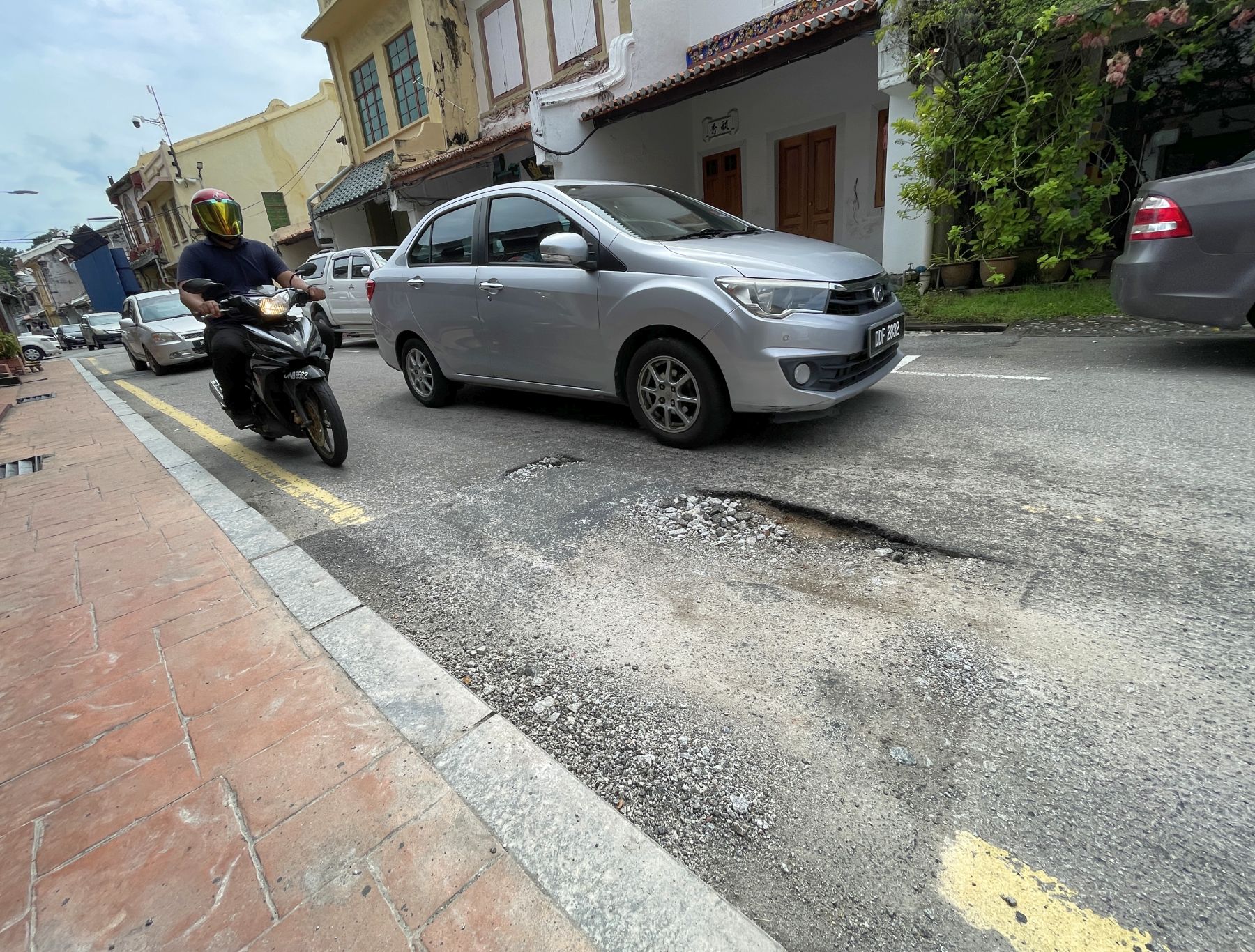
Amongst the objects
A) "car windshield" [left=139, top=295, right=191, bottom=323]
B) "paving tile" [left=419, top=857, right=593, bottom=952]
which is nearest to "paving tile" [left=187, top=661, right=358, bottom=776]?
"paving tile" [left=419, top=857, right=593, bottom=952]

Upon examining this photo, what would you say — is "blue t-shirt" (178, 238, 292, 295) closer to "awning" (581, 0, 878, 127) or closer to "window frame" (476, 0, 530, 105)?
"awning" (581, 0, 878, 127)

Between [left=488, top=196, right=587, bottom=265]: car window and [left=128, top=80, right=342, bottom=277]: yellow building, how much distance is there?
29.5m

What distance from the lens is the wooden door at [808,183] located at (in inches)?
432

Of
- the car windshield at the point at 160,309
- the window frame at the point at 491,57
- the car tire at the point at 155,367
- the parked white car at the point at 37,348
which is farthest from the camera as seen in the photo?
the parked white car at the point at 37,348

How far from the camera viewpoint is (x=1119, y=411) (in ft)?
12.7

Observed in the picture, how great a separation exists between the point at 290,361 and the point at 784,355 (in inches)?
126

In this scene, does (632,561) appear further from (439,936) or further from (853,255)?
(853,255)

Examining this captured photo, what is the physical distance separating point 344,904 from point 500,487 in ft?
8.13

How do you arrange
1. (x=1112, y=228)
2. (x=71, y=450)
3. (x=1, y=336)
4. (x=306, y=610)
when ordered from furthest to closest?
(x=1, y=336), (x=1112, y=228), (x=71, y=450), (x=306, y=610)

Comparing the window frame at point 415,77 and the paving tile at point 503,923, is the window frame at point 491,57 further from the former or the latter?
the paving tile at point 503,923

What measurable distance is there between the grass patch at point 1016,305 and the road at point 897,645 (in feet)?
10.1

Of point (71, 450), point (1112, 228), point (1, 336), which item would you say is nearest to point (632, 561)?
point (71, 450)

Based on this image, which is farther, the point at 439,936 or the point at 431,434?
the point at 431,434

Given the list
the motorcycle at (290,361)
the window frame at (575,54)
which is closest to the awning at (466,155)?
the window frame at (575,54)
